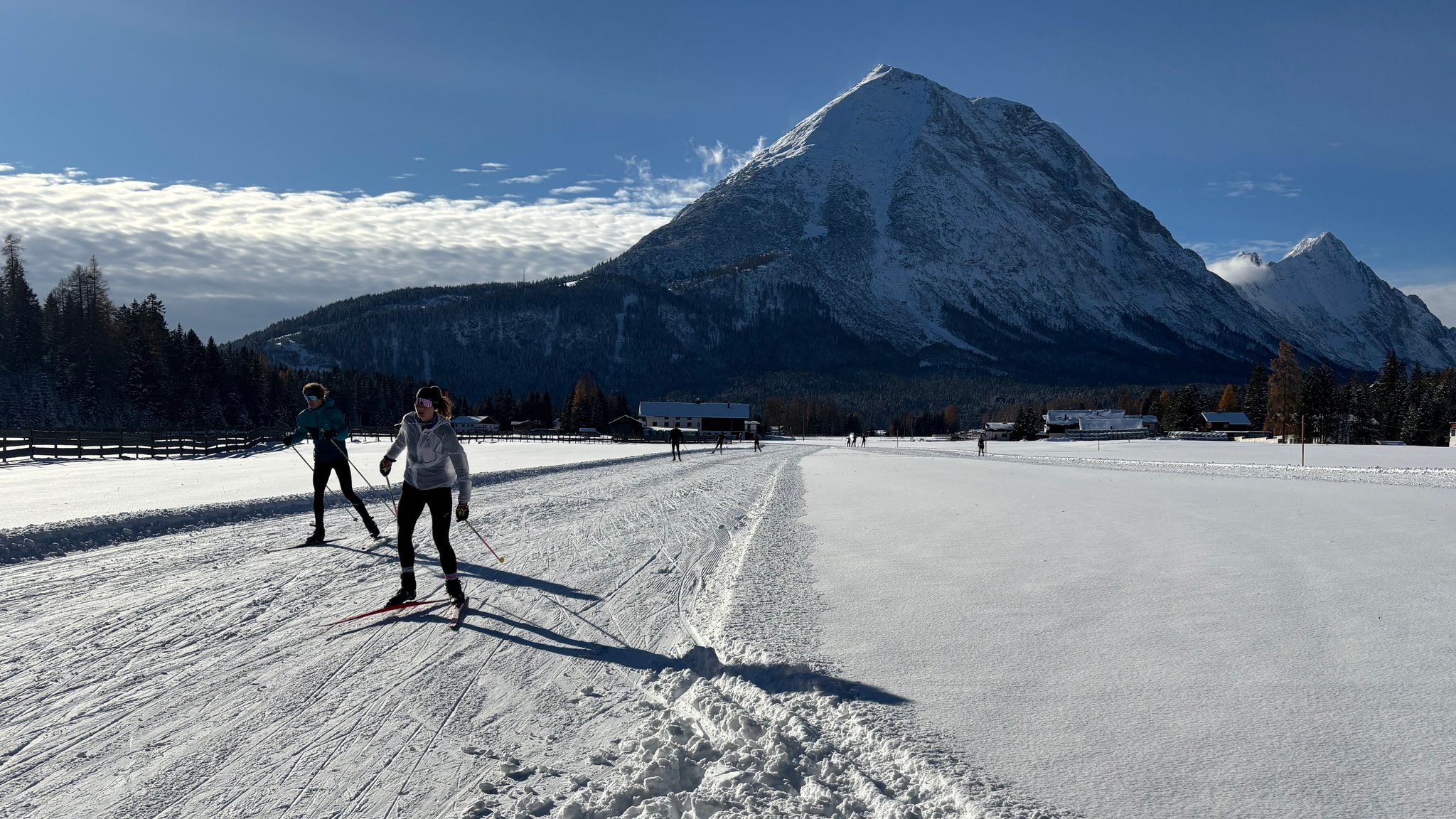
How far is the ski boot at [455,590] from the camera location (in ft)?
22.9

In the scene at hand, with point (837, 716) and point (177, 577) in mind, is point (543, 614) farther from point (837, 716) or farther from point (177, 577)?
point (177, 577)

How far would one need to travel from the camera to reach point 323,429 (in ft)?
33.5

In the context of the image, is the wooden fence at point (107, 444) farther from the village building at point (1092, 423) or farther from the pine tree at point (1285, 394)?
the village building at point (1092, 423)

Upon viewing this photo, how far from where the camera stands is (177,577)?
26.4 ft

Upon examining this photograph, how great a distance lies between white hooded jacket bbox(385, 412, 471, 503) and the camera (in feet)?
22.6

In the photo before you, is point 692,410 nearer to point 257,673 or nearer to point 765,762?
point 257,673

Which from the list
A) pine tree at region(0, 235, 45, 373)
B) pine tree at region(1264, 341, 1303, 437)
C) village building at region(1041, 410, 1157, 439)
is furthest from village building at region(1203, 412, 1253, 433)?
pine tree at region(0, 235, 45, 373)

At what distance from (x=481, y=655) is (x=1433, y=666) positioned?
617cm

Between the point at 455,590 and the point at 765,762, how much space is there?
13.7 ft

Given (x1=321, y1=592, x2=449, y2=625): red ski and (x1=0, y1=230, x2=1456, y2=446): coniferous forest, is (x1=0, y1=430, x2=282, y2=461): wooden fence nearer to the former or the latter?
(x1=321, y1=592, x2=449, y2=625): red ski

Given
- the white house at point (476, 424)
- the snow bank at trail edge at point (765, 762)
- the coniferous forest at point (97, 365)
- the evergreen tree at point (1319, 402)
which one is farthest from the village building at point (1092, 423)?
the snow bank at trail edge at point (765, 762)

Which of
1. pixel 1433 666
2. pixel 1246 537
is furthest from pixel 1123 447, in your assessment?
pixel 1433 666

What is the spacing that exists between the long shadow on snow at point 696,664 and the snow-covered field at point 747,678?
30 mm

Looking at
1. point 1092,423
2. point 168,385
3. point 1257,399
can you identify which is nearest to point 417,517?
point 168,385
